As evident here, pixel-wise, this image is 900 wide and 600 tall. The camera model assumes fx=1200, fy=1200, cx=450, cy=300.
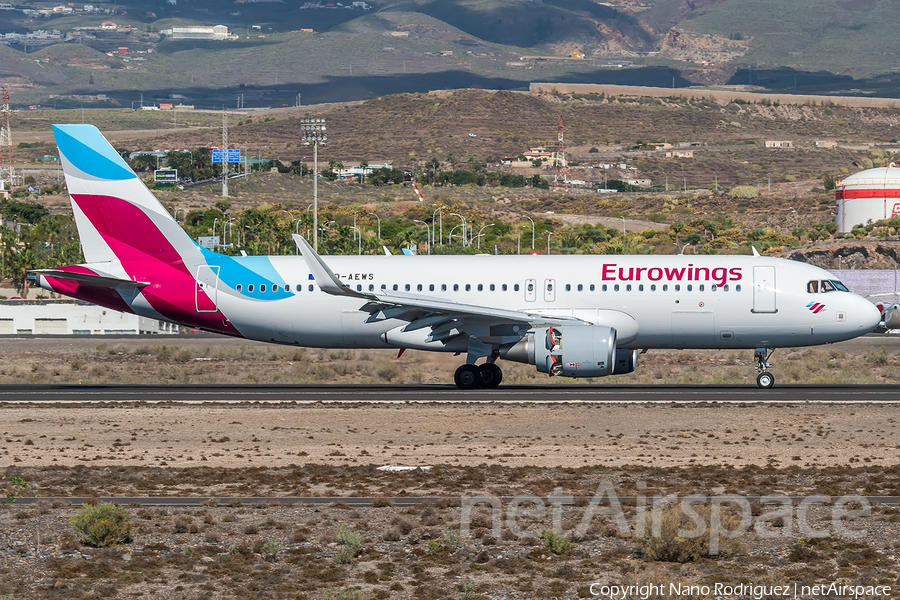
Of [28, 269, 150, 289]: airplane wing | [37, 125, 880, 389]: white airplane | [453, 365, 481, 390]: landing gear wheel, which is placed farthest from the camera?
[453, 365, 481, 390]: landing gear wheel

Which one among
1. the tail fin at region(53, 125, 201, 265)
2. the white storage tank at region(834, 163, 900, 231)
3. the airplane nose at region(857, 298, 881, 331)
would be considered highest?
the white storage tank at region(834, 163, 900, 231)

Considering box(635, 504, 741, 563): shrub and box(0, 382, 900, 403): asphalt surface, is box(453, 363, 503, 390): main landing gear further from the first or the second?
box(635, 504, 741, 563): shrub

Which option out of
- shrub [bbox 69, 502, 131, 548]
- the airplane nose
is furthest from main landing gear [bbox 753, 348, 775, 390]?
shrub [bbox 69, 502, 131, 548]

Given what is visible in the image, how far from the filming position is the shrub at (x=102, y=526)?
1673 cm

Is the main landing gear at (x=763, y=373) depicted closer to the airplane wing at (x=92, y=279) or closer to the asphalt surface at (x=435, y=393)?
the asphalt surface at (x=435, y=393)

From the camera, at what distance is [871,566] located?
50.6 ft

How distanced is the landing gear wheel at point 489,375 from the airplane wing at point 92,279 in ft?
35.7

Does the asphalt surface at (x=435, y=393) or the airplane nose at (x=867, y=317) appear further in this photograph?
the airplane nose at (x=867, y=317)

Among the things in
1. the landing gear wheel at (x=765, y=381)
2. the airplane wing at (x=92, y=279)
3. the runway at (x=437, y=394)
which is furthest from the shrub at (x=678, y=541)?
the airplane wing at (x=92, y=279)

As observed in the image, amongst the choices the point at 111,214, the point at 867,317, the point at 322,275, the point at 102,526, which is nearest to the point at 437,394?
the point at 322,275

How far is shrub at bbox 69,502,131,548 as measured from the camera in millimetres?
16734

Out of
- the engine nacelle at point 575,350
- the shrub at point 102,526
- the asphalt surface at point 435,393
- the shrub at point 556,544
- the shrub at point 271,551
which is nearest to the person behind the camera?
the shrub at point 271,551

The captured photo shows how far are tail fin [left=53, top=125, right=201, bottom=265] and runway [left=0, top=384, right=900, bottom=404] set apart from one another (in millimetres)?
4361

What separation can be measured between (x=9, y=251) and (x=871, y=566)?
107 meters
